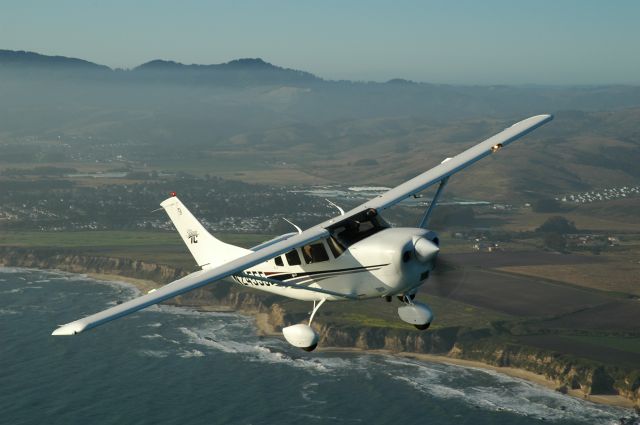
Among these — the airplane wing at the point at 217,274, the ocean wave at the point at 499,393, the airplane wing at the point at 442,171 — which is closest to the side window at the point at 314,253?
the airplane wing at the point at 217,274

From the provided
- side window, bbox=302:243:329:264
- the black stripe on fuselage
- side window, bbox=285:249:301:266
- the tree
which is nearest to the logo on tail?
the black stripe on fuselage

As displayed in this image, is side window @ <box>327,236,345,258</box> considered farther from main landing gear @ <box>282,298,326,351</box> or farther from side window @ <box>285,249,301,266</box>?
main landing gear @ <box>282,298,326,351</box>

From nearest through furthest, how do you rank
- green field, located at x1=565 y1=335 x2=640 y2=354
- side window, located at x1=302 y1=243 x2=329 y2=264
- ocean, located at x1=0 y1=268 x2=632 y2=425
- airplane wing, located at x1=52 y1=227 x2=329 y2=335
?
1. airplane wing, located at x1=52 y1=227 x2=329 y2=335
2. side window, located at x1=302 y1=243 x2=329 y2=264
3. ocean, located at x1=0 y1=268 x2=632 y2=425
4. green field, located at x1=565 y1=335 x2=640 y2=354

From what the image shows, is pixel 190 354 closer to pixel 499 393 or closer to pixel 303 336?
pixel 499 393

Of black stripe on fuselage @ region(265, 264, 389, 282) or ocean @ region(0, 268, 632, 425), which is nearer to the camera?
black stripe on fuselage @ region(265, 264, 389, 282)

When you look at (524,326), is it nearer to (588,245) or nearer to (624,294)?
(624,294)

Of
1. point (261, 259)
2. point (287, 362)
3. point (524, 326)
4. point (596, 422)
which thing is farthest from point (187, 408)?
point (261, 259)
